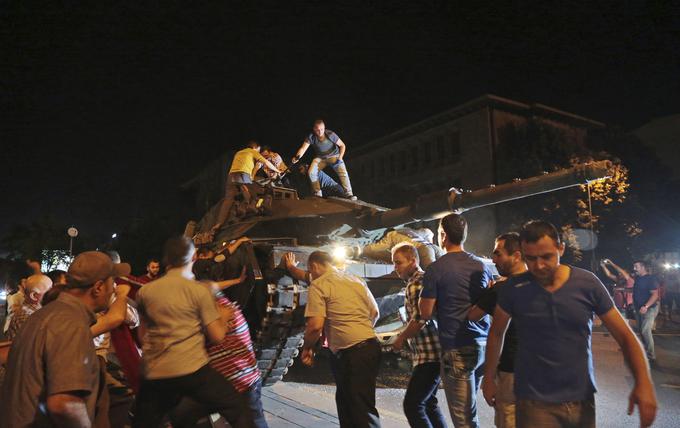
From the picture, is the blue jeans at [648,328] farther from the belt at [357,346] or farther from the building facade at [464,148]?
the building facade at [464,148]

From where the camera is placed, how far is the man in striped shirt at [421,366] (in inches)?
151

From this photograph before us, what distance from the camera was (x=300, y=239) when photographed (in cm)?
809

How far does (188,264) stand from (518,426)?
2.31 meters

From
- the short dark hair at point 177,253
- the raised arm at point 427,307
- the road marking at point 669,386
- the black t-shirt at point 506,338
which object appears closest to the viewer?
the black t-shirt at point 506,338

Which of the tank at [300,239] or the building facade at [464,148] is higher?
the building facade at [464,148]

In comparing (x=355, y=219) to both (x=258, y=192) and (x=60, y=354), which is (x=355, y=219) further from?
(x=60, y=354)

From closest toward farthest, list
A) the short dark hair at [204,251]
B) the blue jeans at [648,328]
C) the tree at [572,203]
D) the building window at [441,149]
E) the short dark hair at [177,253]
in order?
the short dark hair at [177,253]
the short dark hair at [204,251]
the blue jeans at [648,328]
the tree at [572,203]
the building window at [441,149]

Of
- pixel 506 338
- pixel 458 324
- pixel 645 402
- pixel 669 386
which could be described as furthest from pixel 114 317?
pixel 669 386

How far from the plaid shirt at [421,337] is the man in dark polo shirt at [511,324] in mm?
514

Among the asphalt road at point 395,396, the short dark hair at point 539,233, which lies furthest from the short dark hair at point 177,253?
the asphalt road at point 395,396

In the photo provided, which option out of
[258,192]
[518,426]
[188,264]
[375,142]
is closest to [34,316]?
[188,264]

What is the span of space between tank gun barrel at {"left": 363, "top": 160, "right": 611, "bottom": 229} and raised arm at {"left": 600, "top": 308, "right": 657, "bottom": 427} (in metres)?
3.26

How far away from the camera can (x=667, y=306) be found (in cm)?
1684

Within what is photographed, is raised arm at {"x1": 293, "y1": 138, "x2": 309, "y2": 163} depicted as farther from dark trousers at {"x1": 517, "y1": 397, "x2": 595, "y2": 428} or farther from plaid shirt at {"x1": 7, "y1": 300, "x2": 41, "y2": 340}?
dark trousers at {"x1": 517, "y1": 397, "x2": 595, "y2": 428}
